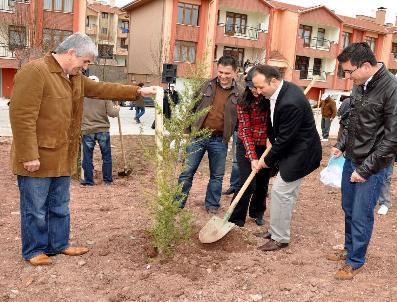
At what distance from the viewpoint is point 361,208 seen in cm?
382

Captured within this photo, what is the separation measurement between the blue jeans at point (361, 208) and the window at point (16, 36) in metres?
21.3

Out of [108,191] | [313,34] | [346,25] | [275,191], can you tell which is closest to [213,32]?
[313,34]

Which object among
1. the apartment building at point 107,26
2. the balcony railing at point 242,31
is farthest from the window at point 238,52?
the apartment building at point 107,26

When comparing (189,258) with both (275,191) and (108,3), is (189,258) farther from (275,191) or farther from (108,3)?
(108,3)

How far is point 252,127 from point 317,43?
35254 millimetres

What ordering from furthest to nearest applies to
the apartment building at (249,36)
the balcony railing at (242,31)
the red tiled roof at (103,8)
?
the red tiled roof at (103,8) < the balcony railing at (242,31) < the apartment building at (249,36)

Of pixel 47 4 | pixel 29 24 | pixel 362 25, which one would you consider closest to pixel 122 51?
pixel 47 4

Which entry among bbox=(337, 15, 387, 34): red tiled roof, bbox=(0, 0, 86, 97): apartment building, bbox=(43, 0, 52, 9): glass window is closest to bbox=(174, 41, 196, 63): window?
bbox=(0, 0, 86, 97): apartment building

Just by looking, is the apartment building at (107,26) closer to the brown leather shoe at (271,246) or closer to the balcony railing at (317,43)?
the balcony railing at (317,43)

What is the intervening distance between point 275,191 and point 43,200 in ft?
7.06

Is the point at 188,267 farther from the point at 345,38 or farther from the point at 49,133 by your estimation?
the point at 345,38

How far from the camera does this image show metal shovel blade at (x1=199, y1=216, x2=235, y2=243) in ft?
14.6

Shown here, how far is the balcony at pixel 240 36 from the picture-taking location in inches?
1277

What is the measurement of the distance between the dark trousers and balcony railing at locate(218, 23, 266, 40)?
29.4m
